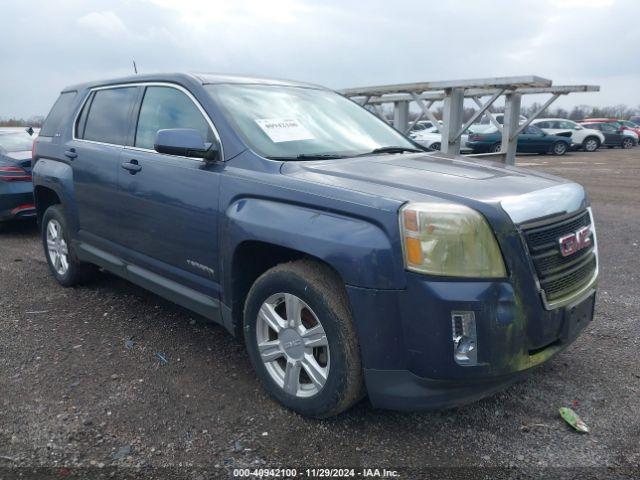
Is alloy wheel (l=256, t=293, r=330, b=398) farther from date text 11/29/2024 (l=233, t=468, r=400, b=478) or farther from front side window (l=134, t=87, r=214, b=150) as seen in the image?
front side window (l=134, t=87, r=214, b=150)

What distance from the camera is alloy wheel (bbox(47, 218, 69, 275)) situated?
199 inches

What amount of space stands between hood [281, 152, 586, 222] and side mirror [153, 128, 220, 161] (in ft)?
1.69

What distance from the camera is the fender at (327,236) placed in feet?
7.91

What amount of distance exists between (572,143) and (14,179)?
24.9m

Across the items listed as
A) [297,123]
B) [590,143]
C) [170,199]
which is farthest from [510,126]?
[590,143]

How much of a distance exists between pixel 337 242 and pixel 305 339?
0.59 metres

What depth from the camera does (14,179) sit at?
281 inches

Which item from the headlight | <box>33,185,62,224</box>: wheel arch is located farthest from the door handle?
the headlight

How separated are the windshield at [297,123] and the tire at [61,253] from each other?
7.61 ft

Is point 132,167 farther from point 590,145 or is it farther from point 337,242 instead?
point 590,145

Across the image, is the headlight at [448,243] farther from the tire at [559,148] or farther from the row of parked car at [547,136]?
the tire at [559,148]

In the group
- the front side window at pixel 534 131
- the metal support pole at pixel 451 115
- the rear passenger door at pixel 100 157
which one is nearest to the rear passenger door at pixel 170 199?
the rear passenger door at pixel 100 157

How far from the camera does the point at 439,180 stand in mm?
2814

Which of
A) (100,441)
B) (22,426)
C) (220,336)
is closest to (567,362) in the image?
(220,336)
